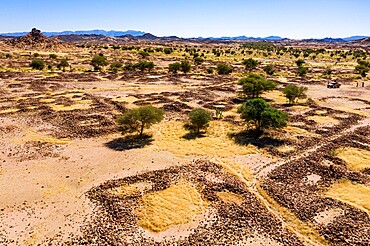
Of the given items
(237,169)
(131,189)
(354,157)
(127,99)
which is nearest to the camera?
(131,189)

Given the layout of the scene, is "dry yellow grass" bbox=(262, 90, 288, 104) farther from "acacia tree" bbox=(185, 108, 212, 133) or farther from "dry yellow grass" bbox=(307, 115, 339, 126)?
"acacia tree" bbox=(185, 108, 212, 133)

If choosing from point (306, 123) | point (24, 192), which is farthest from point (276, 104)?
point (24, 192)

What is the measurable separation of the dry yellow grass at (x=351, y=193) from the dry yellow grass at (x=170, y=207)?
921 cm

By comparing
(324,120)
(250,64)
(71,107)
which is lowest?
(324,120)

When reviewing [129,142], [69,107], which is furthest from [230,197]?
[69,107]

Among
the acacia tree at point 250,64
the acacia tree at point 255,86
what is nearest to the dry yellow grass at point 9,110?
the acacia tree at point 255,86

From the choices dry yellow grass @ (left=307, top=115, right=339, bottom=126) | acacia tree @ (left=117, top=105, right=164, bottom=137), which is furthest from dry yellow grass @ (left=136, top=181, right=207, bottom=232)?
dry yellow grass @ (left=307, top=115, right=339, bottom=126)

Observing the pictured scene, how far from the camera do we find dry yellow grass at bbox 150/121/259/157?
27891 millimetres

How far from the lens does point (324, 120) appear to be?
38281mm

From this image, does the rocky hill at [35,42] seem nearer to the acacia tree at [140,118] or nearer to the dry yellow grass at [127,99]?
the dry yellow grass at [127,99]

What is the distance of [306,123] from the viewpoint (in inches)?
1451

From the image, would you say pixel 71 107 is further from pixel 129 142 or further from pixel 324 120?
pixel 324 120

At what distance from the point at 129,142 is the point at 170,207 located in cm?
1215

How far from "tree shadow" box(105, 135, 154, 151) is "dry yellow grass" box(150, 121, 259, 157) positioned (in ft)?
2.88
